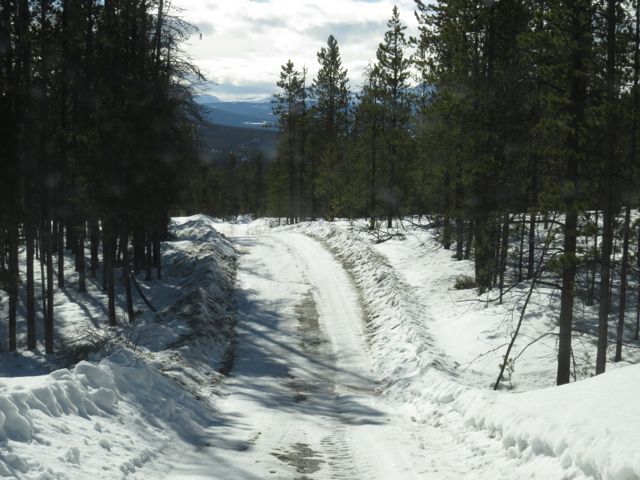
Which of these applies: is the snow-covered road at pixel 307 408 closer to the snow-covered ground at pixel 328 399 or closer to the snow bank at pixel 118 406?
the snow-covered ground at pixel 328 399

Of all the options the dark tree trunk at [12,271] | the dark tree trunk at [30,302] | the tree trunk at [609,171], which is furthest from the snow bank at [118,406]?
the tree trunk at [609,171]

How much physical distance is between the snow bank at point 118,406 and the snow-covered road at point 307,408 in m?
0.60

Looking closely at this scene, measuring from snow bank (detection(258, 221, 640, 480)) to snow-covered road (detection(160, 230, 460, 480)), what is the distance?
2.00ft

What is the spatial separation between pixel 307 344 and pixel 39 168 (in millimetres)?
12958

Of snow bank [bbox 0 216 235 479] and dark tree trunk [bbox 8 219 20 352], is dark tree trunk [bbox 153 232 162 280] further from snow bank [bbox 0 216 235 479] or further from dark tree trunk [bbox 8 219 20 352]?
snow bank [bbox 0 216 235 479]

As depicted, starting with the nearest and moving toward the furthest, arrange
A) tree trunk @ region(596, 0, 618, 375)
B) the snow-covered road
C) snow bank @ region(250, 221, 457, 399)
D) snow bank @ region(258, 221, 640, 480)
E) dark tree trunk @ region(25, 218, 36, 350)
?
snow bank @ region(258, 221, 640, 480) < the snow-covered road < tree trunk @ region(596, 0, 618, 375) < snow bank @ region(250, 221, 457, 399) < dark tree trunk @ region(25, 218, 36, 350)

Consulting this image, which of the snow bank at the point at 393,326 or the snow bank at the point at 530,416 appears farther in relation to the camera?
the snow bank at the point at 393,326

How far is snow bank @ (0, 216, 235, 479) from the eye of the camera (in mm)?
6910

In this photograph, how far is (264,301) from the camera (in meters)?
23.0

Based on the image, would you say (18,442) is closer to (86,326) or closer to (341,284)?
(86,326)

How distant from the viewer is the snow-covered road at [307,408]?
866cm

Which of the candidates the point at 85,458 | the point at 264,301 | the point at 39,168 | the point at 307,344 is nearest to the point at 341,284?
the point at 264,301

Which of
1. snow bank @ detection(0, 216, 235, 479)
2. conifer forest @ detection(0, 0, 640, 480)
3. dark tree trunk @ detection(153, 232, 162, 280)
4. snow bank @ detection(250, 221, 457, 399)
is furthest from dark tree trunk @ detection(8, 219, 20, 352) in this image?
snow bank @ detection(250, 221, 457, 399)

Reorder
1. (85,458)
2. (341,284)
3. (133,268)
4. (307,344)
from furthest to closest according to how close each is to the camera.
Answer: (133,268) → (341,284) → (307,344) → (85,458)
